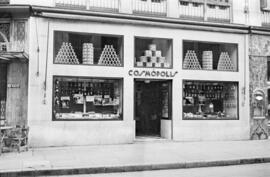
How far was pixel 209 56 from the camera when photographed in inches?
643

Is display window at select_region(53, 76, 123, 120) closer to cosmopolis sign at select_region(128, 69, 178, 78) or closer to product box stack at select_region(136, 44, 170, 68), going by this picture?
cosmopolis sign at select_region(128, 69, 178, 78)

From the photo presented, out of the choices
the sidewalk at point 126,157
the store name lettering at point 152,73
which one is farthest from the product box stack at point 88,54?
the sidewalk at point 126,157

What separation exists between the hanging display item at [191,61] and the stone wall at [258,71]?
8.90 feet

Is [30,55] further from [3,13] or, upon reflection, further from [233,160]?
[233,160]

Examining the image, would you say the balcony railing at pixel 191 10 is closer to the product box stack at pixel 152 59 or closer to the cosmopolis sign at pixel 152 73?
the product box stack at pixel 152 59

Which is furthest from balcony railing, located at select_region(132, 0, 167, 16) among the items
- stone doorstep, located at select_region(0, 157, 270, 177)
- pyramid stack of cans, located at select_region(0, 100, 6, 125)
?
stone doorstep, located at select_region(0, 157, 270, 177)

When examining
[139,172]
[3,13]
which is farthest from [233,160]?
[3,13]

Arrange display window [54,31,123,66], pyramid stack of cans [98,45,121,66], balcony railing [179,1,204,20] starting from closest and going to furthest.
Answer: display window [54,31,123,66]
pyramid stack of cans [98,45,121,66]
balcony railing [179,1,204,20]

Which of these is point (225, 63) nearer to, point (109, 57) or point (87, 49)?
point (109, 57)

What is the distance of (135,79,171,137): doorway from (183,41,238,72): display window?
166 cm

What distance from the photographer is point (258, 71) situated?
17.0 m

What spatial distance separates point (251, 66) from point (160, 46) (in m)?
4.47

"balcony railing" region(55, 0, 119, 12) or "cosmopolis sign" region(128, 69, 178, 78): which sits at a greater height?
"balcony railing" region(55, 0, 119, 12)

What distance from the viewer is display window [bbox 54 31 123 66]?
14.2 m
